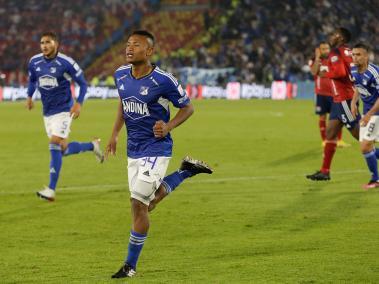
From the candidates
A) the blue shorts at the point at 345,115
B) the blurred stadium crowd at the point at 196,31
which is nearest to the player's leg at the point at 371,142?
the blue shorts at the point at 345,115

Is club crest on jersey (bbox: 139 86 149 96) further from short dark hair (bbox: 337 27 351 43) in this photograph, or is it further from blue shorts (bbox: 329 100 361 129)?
blue shorts (bbox: 329 100 361 129)

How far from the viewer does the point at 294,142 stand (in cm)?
2367

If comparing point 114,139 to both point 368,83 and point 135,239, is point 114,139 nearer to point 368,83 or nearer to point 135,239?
point 135,239

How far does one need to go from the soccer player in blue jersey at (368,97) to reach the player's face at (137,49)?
20.0 ft

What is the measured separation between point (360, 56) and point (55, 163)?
4717 millimetres

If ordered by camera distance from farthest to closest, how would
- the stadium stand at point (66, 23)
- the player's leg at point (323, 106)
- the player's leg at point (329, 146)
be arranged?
the stadium stand at point (66, 23), the player's leg at point (323, 106), the player's leg at point (329, 146)

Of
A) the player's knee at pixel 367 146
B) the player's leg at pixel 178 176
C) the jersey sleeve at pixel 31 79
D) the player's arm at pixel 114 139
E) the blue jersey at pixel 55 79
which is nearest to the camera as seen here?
the player's arm at pixel 114 139

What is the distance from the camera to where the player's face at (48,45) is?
13773 mm

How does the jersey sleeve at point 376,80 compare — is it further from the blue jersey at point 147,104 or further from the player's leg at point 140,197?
the player's leg at point 140,197

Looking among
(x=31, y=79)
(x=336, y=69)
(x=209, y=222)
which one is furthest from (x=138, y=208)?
(x=336, y=69)

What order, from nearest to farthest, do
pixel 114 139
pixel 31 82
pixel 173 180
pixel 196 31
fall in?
pixel 114 139 < pixel 173 180 < pixel 31 82 < pixel 196 31

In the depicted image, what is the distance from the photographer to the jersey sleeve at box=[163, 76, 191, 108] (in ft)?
27.4

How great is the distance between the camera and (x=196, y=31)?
6075cm

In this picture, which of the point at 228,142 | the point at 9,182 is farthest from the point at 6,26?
the point at 9,182
